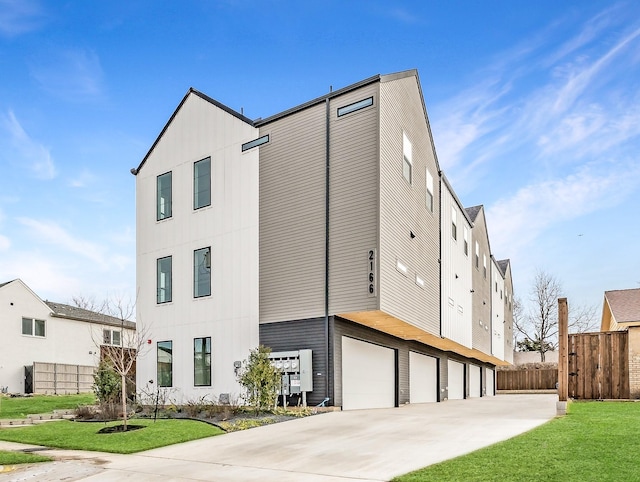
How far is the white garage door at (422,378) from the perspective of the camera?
2427cm

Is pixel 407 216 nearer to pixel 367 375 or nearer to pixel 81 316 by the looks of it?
pixel 367 375

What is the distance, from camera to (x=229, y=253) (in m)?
20.1

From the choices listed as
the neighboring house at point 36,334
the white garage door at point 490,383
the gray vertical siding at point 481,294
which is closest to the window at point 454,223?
the gray vertical siding at point 481,294

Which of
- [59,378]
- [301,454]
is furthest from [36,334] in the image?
[301,454]

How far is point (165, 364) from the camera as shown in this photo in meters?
21.7

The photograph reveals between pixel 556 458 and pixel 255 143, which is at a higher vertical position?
pixel 255 143

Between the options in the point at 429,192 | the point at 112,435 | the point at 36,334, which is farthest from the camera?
the point at 36,334

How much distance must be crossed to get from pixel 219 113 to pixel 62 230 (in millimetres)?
11106

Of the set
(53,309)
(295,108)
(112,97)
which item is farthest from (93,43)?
(53,309)

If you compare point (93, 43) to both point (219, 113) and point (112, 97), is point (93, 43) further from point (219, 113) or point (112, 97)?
point (219, 113)

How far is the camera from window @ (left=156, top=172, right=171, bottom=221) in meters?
22.7

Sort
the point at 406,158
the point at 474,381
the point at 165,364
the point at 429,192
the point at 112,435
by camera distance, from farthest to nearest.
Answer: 1. the point at 474,381
2. the point at 429,192
3. the point at 165,364
4. the point at 406,158
5. the point at 112,435

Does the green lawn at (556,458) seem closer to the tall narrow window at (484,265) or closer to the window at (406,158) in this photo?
the window at (406,158)

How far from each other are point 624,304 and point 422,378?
1313 cm
